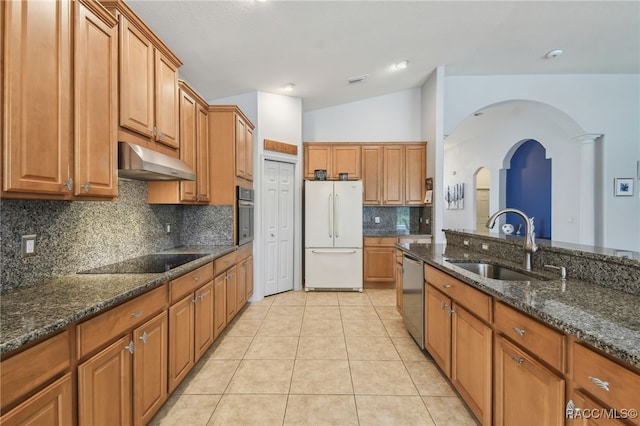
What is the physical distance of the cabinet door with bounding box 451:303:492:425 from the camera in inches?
57.9

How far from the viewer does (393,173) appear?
4840mm

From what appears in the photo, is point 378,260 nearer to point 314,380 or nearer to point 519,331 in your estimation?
point 314,380

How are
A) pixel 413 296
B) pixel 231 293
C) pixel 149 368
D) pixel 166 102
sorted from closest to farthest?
pixel 149 368, pixel 166 102, pixel 413 296, pixel 231 293

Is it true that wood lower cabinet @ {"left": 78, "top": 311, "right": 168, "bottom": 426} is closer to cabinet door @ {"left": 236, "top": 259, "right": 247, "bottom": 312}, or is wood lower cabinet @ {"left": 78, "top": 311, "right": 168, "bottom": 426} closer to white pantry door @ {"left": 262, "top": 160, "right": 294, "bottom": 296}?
cabinet door @ {"left": 236, "top": 259, "right": 247, "bottom": 312}

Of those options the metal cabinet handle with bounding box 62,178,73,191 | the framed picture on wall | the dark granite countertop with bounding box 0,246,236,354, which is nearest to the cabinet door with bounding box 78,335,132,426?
the dark granite countertop with bounding box 0,246,236,354

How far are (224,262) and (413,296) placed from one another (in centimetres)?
190

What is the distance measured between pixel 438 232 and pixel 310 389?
10.7 feet

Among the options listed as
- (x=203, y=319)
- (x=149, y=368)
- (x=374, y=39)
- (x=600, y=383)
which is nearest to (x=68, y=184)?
(x=149, y=368)

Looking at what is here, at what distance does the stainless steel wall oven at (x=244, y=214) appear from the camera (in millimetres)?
3219

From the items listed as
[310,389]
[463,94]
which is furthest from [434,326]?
[463,94]

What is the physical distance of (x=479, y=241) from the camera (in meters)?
2.58

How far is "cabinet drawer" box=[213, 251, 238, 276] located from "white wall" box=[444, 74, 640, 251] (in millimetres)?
4023

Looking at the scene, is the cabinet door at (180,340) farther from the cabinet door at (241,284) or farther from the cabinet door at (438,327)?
the cabinet door at (438,327)

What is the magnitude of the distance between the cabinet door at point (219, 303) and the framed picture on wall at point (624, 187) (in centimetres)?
608
